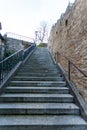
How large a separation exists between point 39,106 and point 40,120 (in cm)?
62

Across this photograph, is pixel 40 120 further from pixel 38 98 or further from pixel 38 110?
pixel 38 98

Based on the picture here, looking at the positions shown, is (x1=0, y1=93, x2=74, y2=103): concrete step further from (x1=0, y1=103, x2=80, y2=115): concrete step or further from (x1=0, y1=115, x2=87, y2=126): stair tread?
(x1=0, y1=115, x2=87, y2=126): stair tread

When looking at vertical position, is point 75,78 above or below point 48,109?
above

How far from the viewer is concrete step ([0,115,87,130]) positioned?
14.9 feet

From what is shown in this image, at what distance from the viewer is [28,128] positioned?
455cm

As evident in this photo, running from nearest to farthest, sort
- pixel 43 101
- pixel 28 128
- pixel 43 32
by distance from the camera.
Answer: pixel 28 128
pixel 43 101
pixel 43 32

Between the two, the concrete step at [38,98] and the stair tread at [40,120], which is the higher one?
the concrete step at [38,98]

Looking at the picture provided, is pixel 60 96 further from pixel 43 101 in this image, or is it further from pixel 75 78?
pixel 75 78

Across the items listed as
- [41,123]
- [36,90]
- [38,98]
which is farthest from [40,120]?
[36,90]

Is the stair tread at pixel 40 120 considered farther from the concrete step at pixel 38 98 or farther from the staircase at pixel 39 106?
the concrete step at pixel 38 98

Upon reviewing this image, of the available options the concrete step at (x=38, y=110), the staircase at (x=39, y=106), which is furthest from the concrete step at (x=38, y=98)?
the concrete step at (x=38, y=110)

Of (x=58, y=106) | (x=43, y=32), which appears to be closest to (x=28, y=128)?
(x=58, y=106)

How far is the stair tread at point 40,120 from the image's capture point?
4.63m

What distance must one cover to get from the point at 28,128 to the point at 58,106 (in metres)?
1.19
